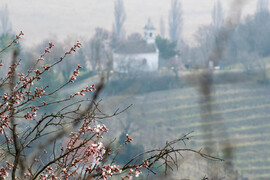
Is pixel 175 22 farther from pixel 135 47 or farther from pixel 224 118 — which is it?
pixel 224 118

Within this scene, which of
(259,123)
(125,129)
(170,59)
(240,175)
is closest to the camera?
(240,175)

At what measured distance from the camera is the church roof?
14.7m

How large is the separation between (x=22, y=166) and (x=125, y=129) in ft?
29.7

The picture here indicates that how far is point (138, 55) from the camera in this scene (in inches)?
626

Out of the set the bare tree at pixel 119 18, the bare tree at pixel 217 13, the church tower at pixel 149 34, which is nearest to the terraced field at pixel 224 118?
the church tower at pixel 149 34

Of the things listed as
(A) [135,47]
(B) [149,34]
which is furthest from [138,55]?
(B) [149,34]

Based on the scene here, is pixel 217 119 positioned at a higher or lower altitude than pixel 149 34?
lower

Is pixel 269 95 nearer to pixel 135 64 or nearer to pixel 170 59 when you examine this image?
pixel 170 59

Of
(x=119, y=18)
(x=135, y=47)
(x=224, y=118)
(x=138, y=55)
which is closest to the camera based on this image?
(x=224, y=118)

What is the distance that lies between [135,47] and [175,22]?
15.8 feet

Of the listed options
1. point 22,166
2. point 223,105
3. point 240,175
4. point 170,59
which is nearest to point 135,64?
point 170,59

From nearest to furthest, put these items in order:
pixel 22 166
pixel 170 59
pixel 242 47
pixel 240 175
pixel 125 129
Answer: pixel 22 166 < pixel 240 175 < pixel 125 129 < pixel 170 59 < pixel 242 47

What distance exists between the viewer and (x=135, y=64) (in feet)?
47.5

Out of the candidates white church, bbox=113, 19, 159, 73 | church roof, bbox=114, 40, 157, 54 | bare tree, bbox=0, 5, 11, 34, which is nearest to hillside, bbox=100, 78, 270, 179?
white church, bbox=113, 19, 159, 73
